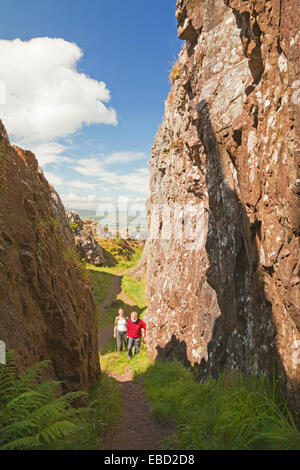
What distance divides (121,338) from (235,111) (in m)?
12.5

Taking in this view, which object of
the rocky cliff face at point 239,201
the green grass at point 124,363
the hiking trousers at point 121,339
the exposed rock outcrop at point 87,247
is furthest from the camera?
the exposed rock outcrop at point 87,247

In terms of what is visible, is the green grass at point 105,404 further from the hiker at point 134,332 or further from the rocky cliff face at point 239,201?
the hiker at point 134,332

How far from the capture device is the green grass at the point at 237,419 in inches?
155

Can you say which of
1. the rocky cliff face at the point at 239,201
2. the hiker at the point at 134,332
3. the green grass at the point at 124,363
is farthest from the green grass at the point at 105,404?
the hiker at the point at 134,332

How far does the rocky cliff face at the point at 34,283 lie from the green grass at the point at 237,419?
2901 millimetres

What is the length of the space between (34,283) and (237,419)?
15.2 ft

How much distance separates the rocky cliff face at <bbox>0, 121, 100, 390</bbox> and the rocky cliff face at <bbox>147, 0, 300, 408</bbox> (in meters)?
4.22

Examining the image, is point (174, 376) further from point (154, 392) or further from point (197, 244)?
point (197, 244)

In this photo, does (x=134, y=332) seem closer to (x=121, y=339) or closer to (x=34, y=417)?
(x=121, y=339)

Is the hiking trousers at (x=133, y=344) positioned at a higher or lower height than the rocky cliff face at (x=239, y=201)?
lower

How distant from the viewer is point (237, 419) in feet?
14.5

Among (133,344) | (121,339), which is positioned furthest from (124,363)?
(121,339)

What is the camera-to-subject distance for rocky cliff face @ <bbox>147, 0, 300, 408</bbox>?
16.2 feet

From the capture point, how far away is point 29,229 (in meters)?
6.20
